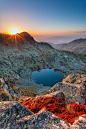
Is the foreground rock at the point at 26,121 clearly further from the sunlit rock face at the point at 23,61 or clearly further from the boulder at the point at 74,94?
the sunlit rock face at the point at 23,61

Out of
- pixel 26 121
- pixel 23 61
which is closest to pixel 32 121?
pixel 26 121

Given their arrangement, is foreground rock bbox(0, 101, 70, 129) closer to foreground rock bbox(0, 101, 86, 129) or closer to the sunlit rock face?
foreground rock bbox(0, 101, 86, 129)

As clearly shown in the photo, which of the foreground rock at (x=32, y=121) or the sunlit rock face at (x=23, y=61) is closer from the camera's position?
the foreground rock at (x=32, y=121)

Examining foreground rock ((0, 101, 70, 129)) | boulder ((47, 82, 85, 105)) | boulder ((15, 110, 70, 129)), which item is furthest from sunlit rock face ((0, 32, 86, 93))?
boulder ((15, 110, 70, 129))

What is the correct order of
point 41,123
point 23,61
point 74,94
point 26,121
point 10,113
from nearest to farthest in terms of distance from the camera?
point 26,121
point 41,123
point 10,113
point 74,94
point 23,61

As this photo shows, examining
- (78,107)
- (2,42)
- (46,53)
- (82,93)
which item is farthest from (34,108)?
(46,53)

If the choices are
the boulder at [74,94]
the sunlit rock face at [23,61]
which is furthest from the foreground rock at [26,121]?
the sunlit rock face at [23,61]

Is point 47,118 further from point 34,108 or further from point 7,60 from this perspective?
point 7,60

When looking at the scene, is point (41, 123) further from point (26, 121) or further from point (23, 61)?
point (23, 61)

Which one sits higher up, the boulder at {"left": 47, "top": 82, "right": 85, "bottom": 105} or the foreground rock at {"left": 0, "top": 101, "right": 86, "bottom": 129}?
the foreground rock at {"left": 0, "top": 101, "right": 86, "bottom": 129}

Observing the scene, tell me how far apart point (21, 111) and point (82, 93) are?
12.4 metres

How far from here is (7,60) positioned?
225ft

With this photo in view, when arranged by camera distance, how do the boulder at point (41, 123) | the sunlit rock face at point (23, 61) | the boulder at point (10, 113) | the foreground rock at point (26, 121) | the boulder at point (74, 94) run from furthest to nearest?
the sunlit rock face at point (23, 61), the boulder at point (74, 94), the boulder at point (41, 123), the foreground rock at point (26, 121), the boulder at point (10, 113)

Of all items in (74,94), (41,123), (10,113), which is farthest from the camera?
(74,94)
